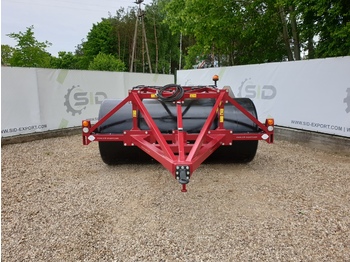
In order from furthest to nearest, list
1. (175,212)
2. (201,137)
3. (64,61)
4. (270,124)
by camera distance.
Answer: (64,61), (270,124), (201,137), (175,212)

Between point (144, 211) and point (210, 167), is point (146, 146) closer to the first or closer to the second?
point (144, 211)

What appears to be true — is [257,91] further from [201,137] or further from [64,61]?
[64,61]

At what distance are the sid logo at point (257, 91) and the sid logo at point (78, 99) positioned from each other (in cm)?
415

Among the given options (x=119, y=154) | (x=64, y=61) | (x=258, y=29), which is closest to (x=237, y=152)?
(x=119, y=154)

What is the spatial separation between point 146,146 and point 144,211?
77 cm

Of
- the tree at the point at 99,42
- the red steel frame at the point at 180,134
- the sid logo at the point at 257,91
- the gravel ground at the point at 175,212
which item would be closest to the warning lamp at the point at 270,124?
the red steel frame at the point at 180,134

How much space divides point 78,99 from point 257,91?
4.78m

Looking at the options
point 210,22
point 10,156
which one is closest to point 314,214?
point 10,156

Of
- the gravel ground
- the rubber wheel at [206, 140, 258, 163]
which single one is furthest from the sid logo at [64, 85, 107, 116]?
the rubber wheel at [206, 140, 258, 163]

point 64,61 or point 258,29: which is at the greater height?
point 64,61

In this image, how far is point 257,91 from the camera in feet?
24.5

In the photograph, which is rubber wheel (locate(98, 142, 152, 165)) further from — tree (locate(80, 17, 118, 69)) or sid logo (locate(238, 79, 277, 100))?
tree (locate(80, 17, 118, 69))

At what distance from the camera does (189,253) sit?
2.26 m

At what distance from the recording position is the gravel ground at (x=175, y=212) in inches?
90.7
